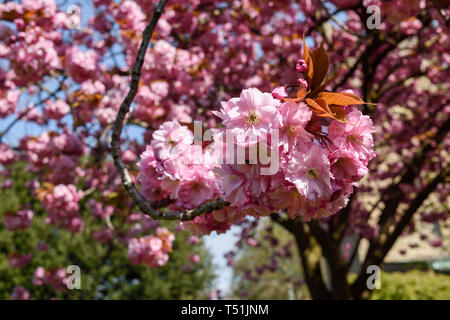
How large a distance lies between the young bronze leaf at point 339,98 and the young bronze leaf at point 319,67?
5 centimetres

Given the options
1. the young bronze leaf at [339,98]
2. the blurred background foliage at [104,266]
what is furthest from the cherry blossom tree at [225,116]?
the blurred background foliage at [104,266]

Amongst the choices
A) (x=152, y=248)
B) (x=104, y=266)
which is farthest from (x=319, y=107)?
(x=104, y=266)

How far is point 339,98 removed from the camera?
1.18 metres

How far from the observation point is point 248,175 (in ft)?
3.96

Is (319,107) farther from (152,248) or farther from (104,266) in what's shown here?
(104,266)

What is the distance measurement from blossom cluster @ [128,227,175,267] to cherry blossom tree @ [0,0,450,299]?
0.06 feet

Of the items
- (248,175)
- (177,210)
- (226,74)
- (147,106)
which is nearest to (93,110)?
(147,106)

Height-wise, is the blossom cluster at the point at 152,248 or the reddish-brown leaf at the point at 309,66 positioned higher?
the reddish-brown leaf at the point at 309,66

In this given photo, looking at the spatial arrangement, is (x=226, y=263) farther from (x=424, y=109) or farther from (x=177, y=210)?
(x=177, y=210)

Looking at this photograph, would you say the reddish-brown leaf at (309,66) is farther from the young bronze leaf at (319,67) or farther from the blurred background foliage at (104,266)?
the blurred background foliage at (104,266)

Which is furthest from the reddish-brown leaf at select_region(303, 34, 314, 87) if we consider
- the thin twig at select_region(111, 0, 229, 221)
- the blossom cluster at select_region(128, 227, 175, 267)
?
the blossom cluster at select_region(128, 227, 175, 267)

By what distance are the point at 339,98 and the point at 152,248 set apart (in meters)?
2.88

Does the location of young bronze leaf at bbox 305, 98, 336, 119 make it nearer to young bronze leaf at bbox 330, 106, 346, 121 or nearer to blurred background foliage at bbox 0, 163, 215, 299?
young bronze leaf at bbox 330, 106, 346, 121

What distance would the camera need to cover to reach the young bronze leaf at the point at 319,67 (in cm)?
123
